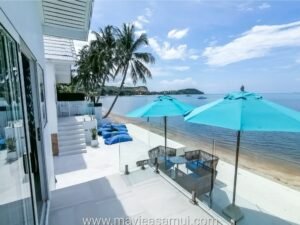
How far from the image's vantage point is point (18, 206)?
153 centimetres

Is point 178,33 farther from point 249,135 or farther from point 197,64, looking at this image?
point 197,64

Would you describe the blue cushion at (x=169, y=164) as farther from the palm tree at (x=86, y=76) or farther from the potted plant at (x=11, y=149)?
the palm tree at (x=86, y=76)

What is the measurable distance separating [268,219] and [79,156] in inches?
275

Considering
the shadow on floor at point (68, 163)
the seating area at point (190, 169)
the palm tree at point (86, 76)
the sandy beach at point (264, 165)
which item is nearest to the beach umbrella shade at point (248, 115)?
the seating area at point (190, 169)

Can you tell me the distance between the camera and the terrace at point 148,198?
10.5 feet

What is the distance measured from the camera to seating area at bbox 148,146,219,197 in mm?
4180

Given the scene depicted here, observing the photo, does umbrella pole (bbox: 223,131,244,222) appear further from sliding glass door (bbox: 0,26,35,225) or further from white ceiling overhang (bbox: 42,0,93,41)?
white ceiling overhang (bbox: 42,0,93,41)

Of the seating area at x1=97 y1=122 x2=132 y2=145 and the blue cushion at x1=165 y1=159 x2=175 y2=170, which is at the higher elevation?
the blue cushion at x1=165 y1=159 x2=175 y2=170

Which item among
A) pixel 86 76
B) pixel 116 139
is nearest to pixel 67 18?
pixel 116 139

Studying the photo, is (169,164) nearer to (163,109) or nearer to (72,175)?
(163,109)

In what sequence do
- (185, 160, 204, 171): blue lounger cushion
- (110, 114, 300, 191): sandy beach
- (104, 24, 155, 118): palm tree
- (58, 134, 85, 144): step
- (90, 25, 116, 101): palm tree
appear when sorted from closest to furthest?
(185, 160, 204, 171): blue lounger cushion → (110, 114, 300, 191): sandy beach → (58, 134, 85, 144): step → (104, 24, 155, 118): palm tree → (90, 25, 116, 101): palm tree

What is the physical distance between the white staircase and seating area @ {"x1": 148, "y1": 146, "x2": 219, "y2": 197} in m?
4.39

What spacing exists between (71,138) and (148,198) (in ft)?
21.9

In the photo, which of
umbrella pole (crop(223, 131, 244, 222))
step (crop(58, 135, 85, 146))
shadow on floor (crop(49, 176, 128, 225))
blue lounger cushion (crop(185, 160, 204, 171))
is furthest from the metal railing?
umbrella pole (crop(223, 131, 244, 222))
